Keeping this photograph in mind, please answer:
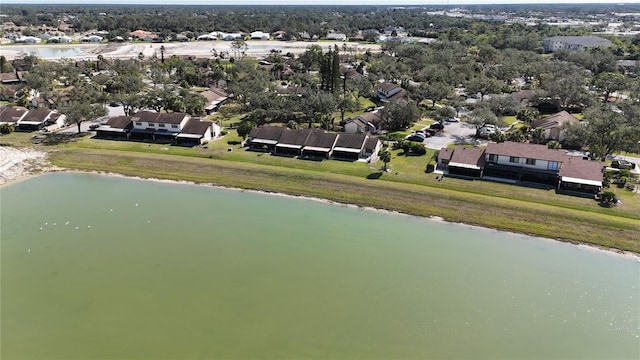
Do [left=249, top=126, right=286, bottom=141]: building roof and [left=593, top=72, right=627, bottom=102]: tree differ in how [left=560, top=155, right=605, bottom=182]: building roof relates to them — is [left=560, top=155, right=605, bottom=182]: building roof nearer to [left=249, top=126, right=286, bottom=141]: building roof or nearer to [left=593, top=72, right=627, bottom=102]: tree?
[left=249, top=126, right=286, bottom=141]: building roof

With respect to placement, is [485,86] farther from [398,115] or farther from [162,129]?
[162,129]

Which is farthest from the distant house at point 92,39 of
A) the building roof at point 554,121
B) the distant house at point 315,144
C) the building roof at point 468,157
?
the building roof at point 468,157

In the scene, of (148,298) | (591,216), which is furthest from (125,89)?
(591,216)

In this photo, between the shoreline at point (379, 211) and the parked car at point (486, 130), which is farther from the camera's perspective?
the parked car at point (486, 130)

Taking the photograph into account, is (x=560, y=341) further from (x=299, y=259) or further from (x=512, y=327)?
(x=299, y=259)

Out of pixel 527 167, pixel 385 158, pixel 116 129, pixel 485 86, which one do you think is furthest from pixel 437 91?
pixel 116 129

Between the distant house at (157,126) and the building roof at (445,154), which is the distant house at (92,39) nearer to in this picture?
the distant house at (157,126)
